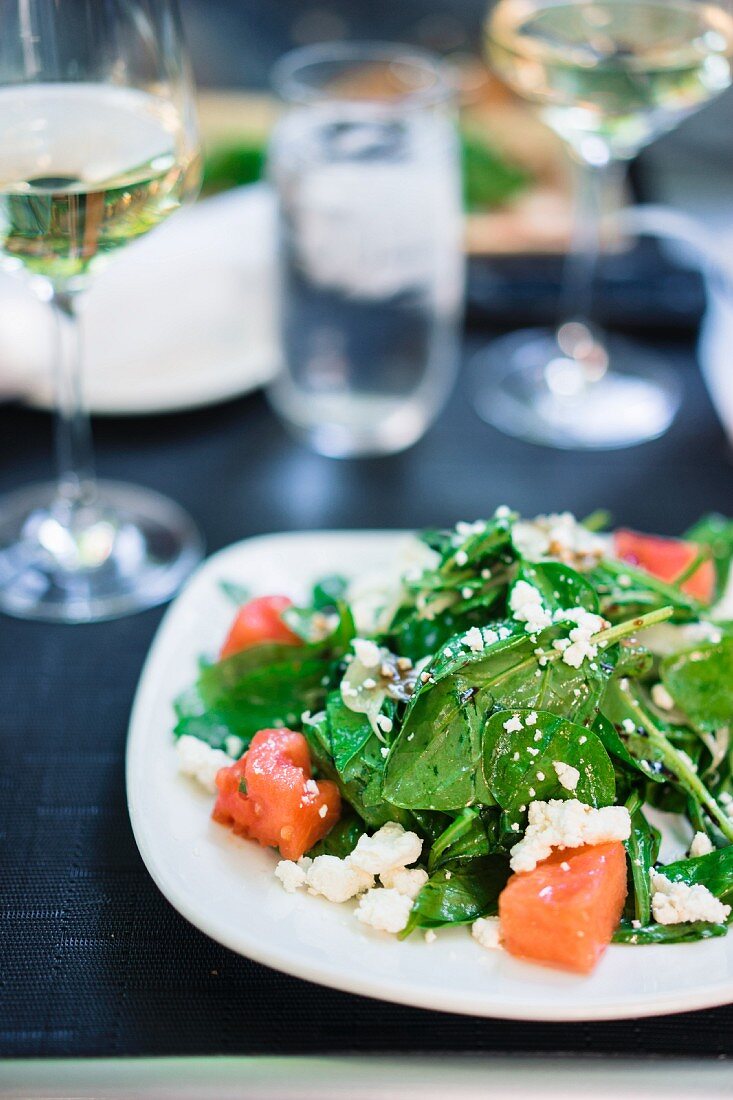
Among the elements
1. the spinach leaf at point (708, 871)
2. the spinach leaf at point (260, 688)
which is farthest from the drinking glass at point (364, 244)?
the spinach leaf at point (708, 871)

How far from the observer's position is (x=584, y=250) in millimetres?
1679

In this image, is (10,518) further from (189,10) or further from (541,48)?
(189,10)

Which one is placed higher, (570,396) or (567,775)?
(567,775)

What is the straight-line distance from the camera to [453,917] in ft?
2.62

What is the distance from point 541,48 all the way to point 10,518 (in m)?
0.83

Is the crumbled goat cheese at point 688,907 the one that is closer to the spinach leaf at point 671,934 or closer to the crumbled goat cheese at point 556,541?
the spinach leaf at point 671,934

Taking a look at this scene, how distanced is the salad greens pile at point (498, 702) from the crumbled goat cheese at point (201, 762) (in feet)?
0.10

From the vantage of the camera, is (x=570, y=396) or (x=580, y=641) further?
(x=570, y=396)

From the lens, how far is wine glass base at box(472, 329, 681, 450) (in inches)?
63.5

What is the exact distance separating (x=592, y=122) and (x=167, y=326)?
22.4 inches

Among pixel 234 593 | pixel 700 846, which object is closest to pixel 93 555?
pixel 234 593

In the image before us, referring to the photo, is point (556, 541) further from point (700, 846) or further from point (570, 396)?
point (570, 396)

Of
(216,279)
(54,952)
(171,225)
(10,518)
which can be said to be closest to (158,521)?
(10,518)

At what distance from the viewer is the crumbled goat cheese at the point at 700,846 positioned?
2.86 ft
